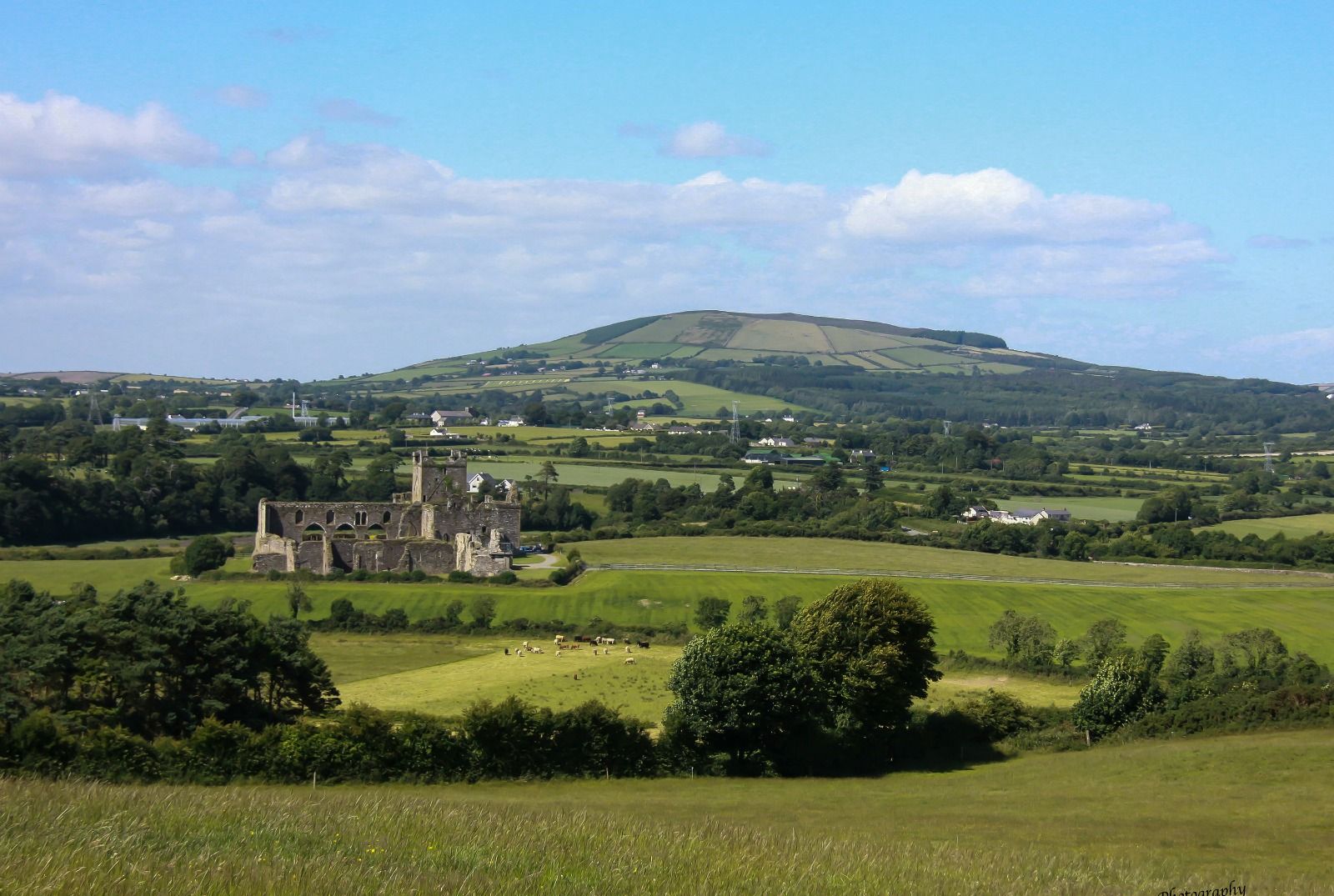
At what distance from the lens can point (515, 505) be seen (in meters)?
63.9

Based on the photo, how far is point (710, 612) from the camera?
49812mm

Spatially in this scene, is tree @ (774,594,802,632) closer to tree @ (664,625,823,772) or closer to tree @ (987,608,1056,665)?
tree @ (987,608,1056,665)

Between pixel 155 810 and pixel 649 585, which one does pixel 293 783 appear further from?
pixel 649 585

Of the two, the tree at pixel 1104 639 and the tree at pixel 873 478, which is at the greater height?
the tree at pixel 873 478

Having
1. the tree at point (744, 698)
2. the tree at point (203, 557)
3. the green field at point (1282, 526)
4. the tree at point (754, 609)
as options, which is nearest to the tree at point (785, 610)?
the tree at point (754, 609)

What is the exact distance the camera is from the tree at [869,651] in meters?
31.6

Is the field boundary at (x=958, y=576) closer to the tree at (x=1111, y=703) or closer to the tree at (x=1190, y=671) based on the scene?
the tree at (x=1190, y=671)

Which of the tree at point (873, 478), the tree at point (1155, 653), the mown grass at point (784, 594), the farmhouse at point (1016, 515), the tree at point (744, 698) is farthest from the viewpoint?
the tree at point (873, 478)

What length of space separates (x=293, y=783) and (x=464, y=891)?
15101mm

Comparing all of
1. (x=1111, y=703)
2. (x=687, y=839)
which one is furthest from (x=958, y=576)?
(x=687, y=839)

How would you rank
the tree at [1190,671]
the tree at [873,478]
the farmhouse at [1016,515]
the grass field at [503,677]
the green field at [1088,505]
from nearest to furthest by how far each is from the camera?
the tree at [1190,671] < the grass field at [503,677] < the farmhouse at [1016,515] < the green field at [1088,505] < the tree at [873,478]

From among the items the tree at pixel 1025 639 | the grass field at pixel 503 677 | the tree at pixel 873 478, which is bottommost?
the grass field at pixel 503 677

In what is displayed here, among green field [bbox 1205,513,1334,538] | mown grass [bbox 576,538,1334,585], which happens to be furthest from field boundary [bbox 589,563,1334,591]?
green field [bbox 1205,513,1334,538]

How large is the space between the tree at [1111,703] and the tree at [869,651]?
12.9ft
